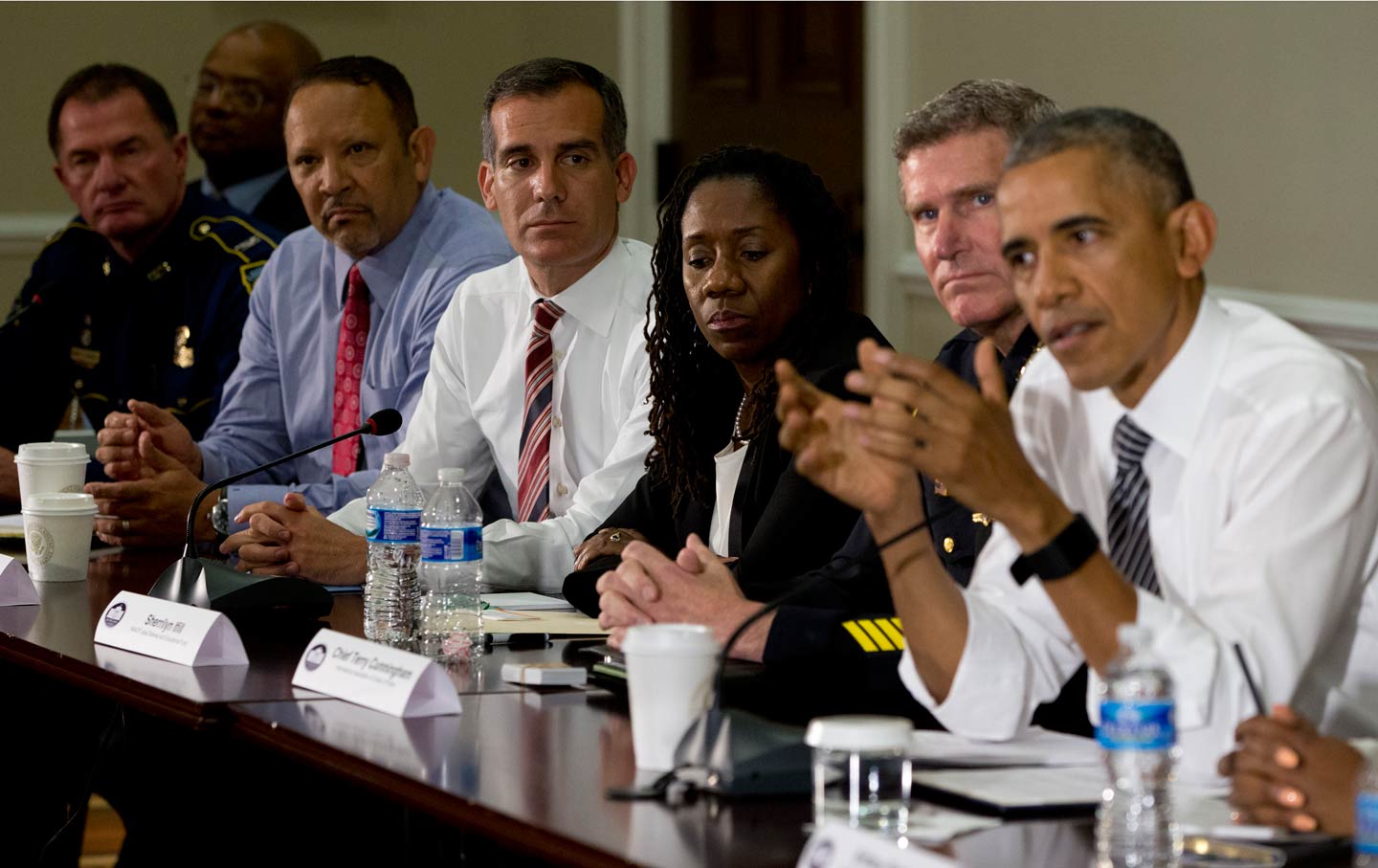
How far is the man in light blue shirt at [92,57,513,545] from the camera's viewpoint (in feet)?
11.9

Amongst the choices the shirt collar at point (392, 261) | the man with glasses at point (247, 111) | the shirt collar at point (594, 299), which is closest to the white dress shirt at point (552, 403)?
the shirt collar at point (594, 299)

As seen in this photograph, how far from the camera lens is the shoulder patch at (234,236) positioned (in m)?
4.25

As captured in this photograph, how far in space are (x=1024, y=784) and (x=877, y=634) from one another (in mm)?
519

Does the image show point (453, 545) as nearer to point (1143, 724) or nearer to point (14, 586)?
point (14, 586)

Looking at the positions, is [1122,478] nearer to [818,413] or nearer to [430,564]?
[818,413]

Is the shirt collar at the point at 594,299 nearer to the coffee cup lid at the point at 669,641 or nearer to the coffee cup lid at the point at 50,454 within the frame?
the coffee cup lid at the point at 50,454

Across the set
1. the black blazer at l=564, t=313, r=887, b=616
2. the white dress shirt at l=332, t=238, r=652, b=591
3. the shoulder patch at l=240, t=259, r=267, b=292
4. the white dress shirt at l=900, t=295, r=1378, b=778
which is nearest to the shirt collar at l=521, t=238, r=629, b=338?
the white dress shirt at l=332, t=238, r=652, b=591

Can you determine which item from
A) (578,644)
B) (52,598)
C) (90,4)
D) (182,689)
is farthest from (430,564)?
(90,4)

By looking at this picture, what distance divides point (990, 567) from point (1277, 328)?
38 cm

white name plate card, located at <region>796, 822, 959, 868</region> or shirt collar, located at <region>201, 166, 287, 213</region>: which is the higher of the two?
shirt collar, located at <region>201, 166, 287, 213</region>

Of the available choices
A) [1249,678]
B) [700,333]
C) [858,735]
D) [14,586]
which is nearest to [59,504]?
[14,586]

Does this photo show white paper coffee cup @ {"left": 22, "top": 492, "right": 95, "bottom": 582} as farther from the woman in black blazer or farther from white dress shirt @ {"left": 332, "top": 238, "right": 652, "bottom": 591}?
the woman in black blazer

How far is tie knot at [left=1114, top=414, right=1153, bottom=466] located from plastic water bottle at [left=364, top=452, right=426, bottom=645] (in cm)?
93

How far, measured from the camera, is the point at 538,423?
3.15m
